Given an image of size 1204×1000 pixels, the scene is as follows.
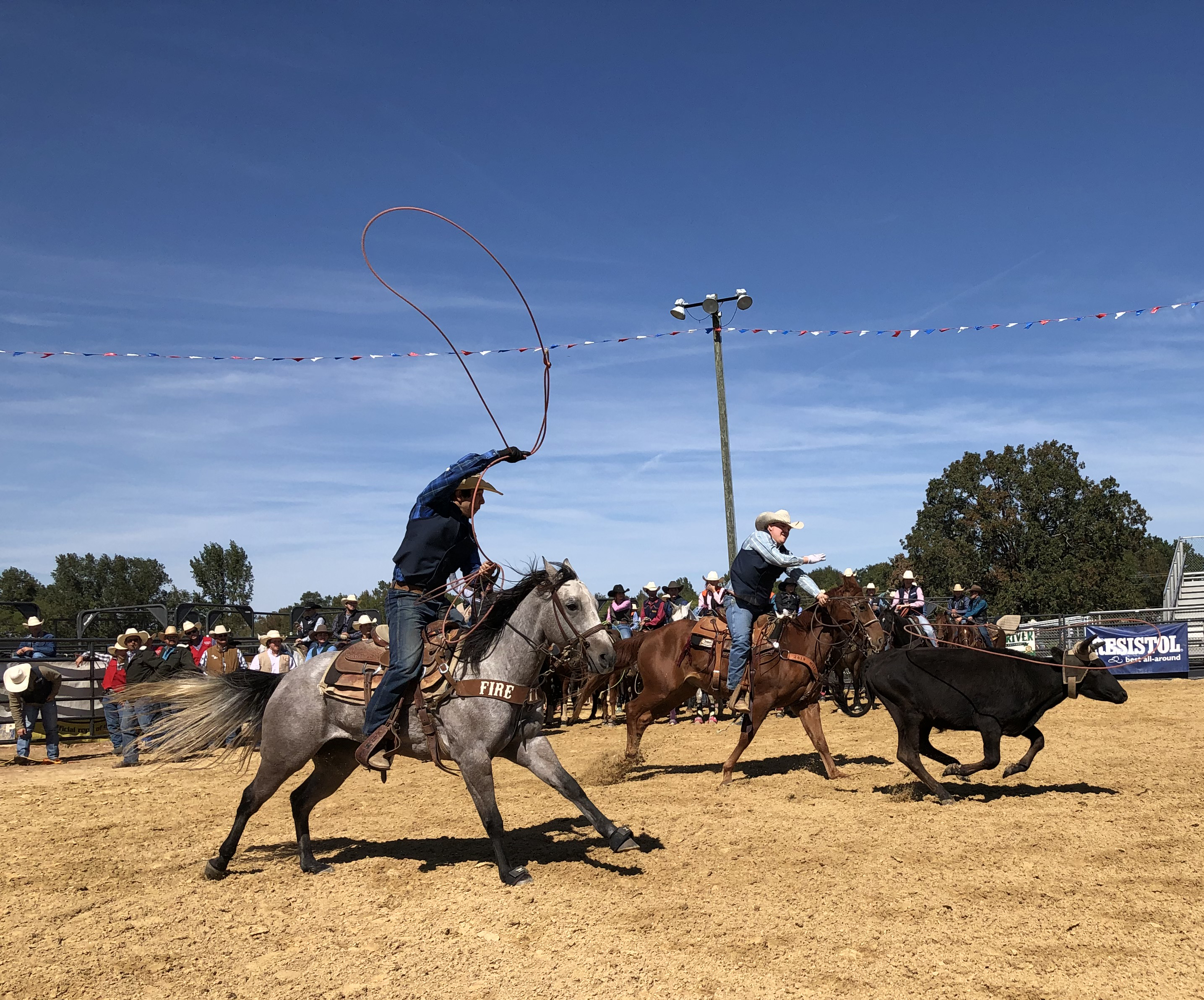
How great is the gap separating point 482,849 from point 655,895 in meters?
2.04

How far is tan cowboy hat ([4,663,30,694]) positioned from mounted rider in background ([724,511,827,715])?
10.6 m

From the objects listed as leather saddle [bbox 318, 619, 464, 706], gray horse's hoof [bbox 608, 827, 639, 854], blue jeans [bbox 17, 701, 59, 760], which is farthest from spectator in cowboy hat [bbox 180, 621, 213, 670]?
gray horse's hoof [bbox 608, 827, 639, 854]

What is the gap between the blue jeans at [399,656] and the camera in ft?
20.0

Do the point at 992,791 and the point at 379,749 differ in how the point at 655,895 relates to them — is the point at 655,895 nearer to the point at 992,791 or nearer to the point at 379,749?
the point at 379,749

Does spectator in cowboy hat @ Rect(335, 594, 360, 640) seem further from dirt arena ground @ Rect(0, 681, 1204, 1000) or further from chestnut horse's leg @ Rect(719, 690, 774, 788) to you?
chestnut horse's leg @ Rect(719, 690, 774, 788)

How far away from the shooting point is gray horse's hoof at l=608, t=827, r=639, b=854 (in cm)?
597

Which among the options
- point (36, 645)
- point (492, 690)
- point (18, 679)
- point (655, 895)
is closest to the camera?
point (655, 895)

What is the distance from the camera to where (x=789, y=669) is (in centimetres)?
968

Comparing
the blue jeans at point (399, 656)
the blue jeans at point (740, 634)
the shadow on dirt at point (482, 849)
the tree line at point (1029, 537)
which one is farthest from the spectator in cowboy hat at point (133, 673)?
the tree line at point (1029, 537)

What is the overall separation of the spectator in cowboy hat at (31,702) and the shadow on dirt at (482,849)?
8.21 metres

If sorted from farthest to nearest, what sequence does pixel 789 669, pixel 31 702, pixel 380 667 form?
1. pixel 31 702
2. pixel 789 669
3. pixel 380 667

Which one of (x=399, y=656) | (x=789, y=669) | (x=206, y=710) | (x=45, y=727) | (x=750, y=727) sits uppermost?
(x=399, y=656)

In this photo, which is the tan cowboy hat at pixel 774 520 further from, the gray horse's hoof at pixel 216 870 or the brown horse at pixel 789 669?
the gray horse's hoof at pixel 216 870

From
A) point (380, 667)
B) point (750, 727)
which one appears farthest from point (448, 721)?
point (750, 727)
